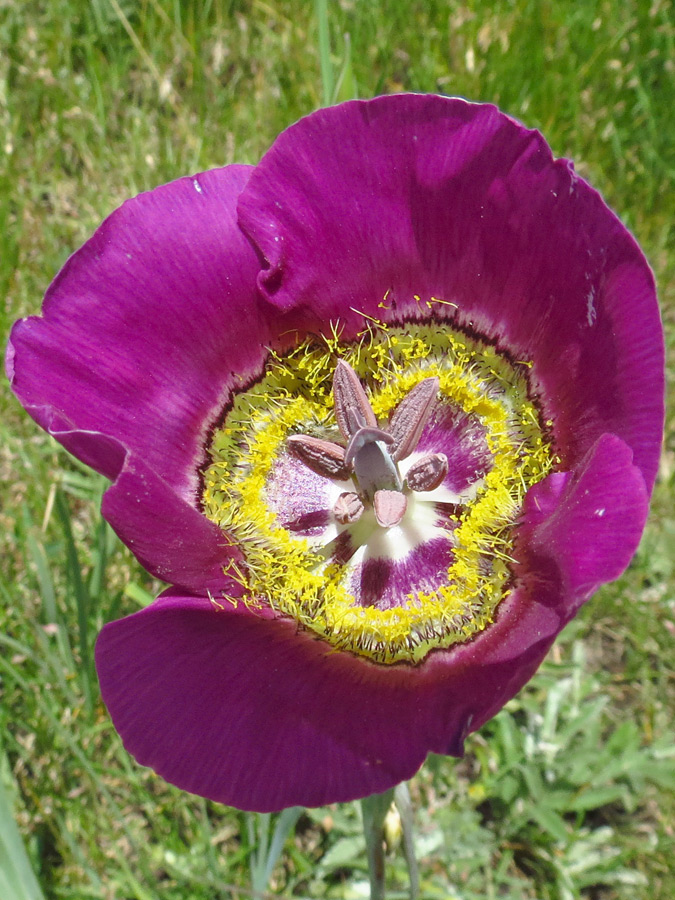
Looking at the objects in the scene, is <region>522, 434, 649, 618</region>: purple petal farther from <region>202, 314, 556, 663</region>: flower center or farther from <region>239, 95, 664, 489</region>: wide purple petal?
<region>202, 314, 556, 663</region>: flower center

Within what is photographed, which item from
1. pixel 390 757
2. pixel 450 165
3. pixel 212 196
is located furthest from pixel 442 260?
pixel 390 757

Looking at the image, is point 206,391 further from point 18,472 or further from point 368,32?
point 368,32

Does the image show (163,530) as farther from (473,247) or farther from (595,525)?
(473,247)

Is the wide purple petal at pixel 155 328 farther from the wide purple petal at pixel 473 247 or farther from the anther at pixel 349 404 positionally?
the anther at pixel 349 404

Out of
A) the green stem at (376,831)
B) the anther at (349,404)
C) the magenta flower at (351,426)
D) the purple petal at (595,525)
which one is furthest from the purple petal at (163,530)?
the purple petal at (595,525)

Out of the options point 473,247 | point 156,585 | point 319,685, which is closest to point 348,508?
point 319,685

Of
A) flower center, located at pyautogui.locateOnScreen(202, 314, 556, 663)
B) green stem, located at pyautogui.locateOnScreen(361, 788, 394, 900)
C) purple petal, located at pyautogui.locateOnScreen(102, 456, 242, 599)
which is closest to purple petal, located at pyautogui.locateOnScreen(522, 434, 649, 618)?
flower center, located at pyautogui.locateOnScreen(202, 314, 556, 663)
